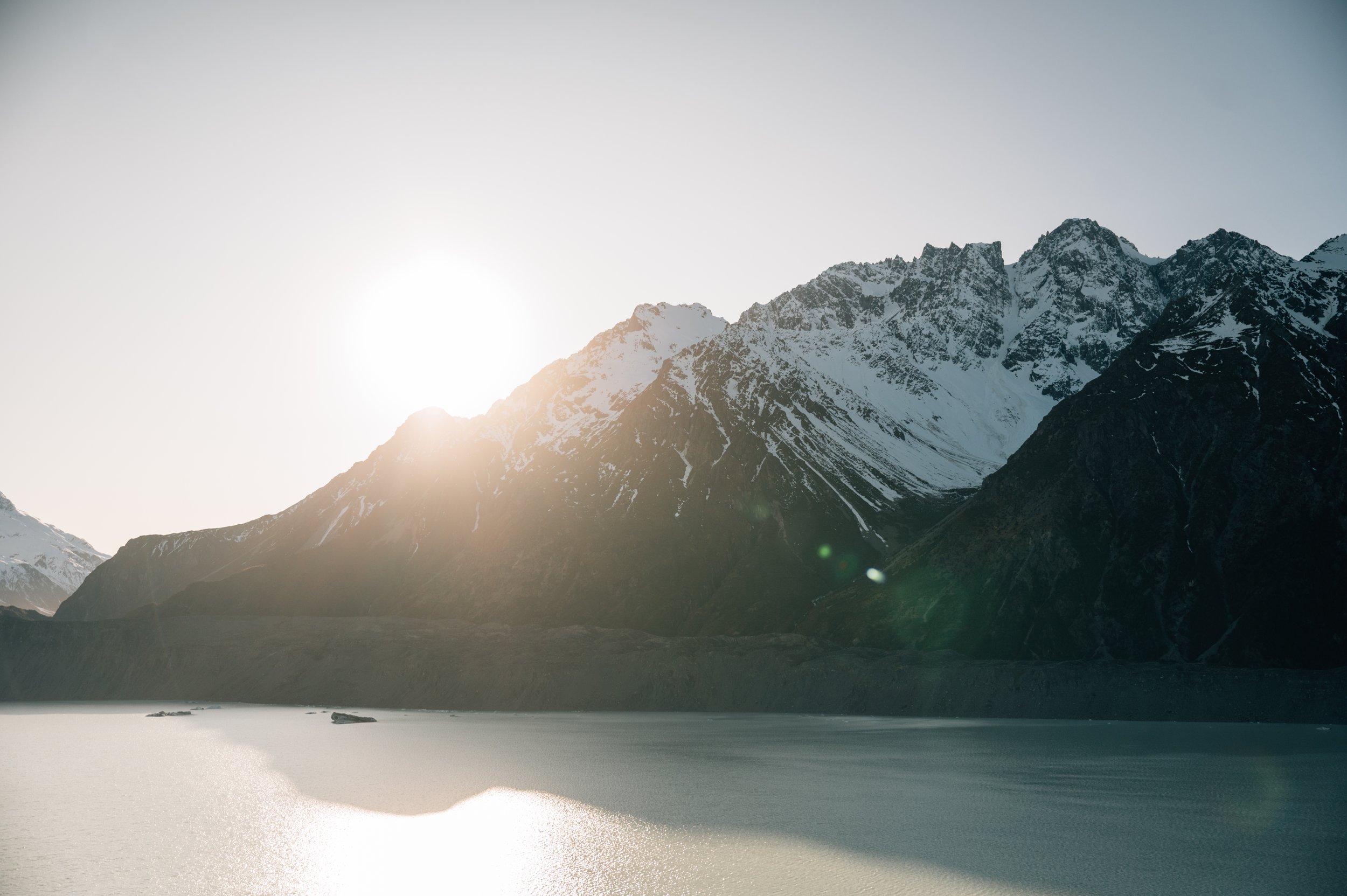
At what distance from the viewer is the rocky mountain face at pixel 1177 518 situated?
136 m

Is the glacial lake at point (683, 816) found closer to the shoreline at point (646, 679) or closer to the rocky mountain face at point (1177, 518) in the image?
the shoreline at point (646, 679)

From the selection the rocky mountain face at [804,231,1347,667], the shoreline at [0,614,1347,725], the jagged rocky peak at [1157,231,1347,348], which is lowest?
the shoreline at [0,614,1347,725]

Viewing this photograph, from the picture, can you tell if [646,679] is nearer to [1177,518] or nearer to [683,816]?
[1177,518]

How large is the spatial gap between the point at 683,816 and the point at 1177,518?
5233 inches

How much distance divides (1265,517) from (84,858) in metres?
154

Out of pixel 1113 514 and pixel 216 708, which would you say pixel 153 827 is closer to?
pixel 216 708

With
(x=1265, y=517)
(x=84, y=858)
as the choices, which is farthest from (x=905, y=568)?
(x=84, y=858)

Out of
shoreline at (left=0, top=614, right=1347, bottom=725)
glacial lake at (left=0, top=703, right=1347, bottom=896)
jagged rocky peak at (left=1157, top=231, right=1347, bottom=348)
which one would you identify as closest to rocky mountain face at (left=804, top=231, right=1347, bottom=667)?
jagged rocky peak at (left=1157, top=231, right=1347, bottom=348)

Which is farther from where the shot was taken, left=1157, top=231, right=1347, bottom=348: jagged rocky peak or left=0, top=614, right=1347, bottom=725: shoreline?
left=1157, top=231, right=1347, bottom=348: jagged rocky peak

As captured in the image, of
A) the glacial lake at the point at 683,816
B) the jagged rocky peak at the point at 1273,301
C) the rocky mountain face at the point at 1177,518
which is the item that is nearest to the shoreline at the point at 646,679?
the rocky mountain face at the point at 1177,518

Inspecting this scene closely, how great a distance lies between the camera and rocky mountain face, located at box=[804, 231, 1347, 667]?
136 m

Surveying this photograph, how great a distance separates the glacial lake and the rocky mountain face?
174 feet

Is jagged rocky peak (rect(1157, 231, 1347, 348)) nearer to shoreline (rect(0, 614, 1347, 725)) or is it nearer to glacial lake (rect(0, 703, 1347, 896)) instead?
shoreline (rect(0, 614, 1347, 725))

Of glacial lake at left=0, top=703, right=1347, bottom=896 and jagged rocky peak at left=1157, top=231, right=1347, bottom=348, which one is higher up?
jagged rocky peak at left=1157, top=231, right=1347, bottom=348
